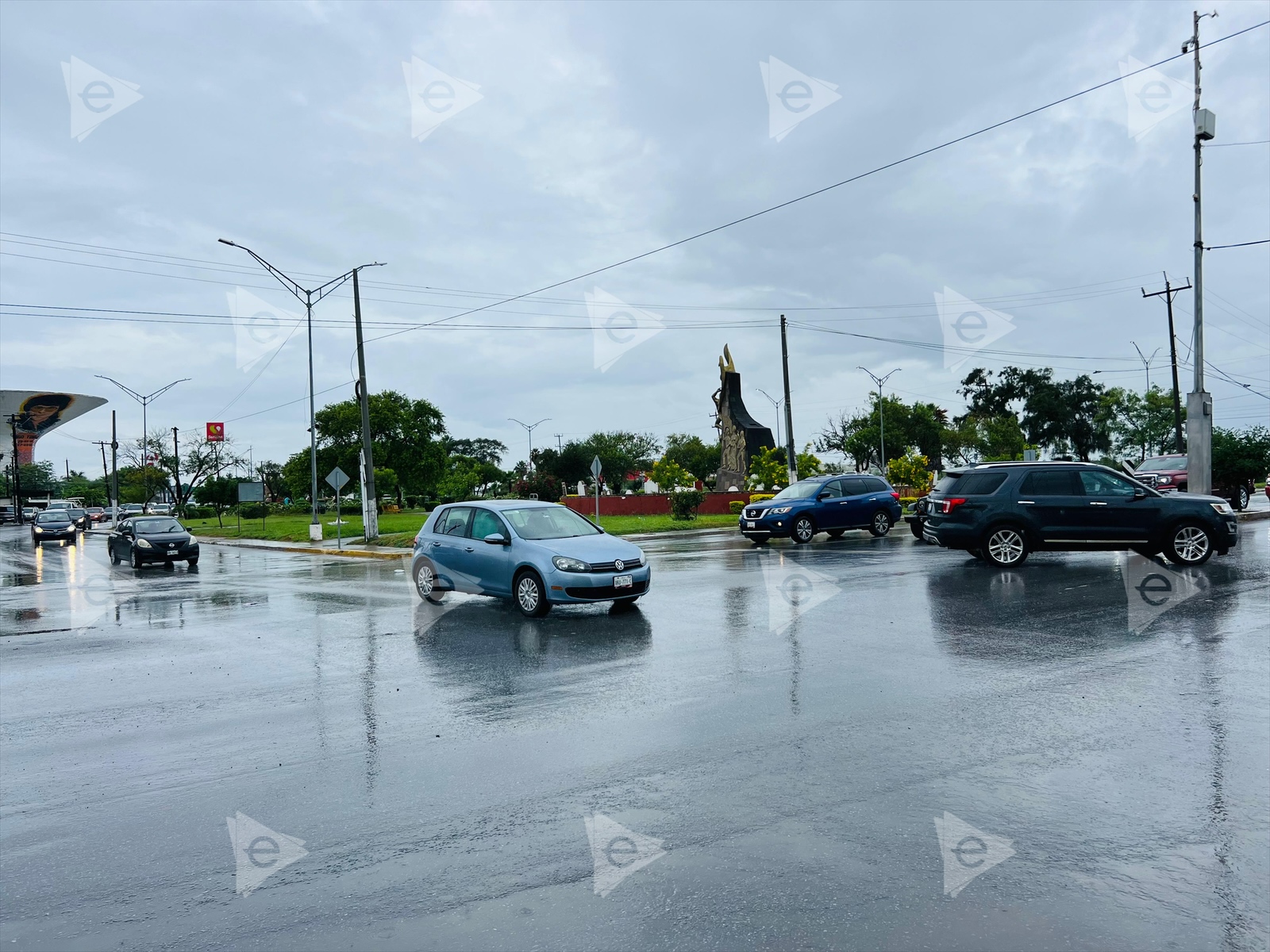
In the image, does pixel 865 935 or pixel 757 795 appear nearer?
pixel 865 935

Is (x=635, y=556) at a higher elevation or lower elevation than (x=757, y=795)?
higher

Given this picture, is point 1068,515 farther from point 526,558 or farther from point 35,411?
point 35,411

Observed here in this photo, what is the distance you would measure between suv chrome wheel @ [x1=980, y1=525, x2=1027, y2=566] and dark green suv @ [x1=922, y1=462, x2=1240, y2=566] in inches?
0.5

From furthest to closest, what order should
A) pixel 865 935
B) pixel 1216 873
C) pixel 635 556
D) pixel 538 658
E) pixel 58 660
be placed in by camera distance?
pixel 635 556 → pixel 58 660 → pixel 538 658 → pixel 1216 873 → pixel 865 935

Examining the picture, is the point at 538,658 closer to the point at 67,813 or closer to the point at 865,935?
the point at 67,813

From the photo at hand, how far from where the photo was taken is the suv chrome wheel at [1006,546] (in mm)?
15430

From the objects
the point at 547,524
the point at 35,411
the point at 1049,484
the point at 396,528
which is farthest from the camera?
the point at 35,411

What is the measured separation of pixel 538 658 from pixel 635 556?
3239 millimetres

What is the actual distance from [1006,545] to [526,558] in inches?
340

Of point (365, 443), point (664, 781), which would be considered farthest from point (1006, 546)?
point (365, 443)

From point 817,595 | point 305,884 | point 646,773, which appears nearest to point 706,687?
point 646,773

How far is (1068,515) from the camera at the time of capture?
1510cm

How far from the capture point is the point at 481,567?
12.5m

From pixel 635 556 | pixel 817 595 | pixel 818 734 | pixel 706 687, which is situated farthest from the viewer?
pixel 817 595
